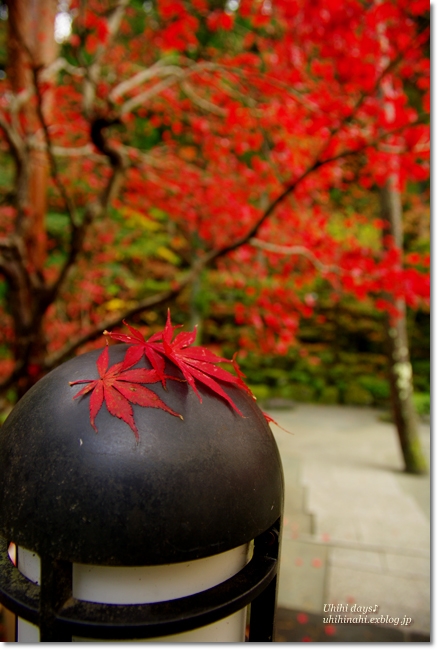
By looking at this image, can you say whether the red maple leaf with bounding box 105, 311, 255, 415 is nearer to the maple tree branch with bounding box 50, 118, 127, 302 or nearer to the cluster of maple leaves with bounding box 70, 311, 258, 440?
the cluster of maple leaves with bounding box 70, 311, 258, 440

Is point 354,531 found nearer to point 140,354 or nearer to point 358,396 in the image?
point 140,354

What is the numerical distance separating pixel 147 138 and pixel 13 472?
12.8m

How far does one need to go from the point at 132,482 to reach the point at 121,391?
194 millimetres

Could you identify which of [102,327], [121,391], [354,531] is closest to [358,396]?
[354,531]

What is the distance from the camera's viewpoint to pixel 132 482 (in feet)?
2.86

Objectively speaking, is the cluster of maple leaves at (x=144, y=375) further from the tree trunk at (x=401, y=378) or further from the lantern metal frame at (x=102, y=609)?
the tree trunk at (x=401, y=378)

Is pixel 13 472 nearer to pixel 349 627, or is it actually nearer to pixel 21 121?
pixel 349 627

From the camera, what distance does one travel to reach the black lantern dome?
854 millimetres

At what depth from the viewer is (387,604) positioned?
3742mm

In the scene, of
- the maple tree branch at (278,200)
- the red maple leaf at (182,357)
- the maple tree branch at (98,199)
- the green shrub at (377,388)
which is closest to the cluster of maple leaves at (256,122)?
the maple tree branch at (98,199)

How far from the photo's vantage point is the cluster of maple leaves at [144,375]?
949 millimetres

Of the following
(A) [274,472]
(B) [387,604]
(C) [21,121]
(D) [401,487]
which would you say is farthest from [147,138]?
(A) [274,472]

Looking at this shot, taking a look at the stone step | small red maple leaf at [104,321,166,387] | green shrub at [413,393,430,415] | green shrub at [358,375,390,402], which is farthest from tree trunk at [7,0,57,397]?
green shrub at [358,375,390,402]

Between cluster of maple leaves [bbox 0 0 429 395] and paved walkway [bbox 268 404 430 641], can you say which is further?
cluster of maple leaves [bbox 0 0 429 395]
